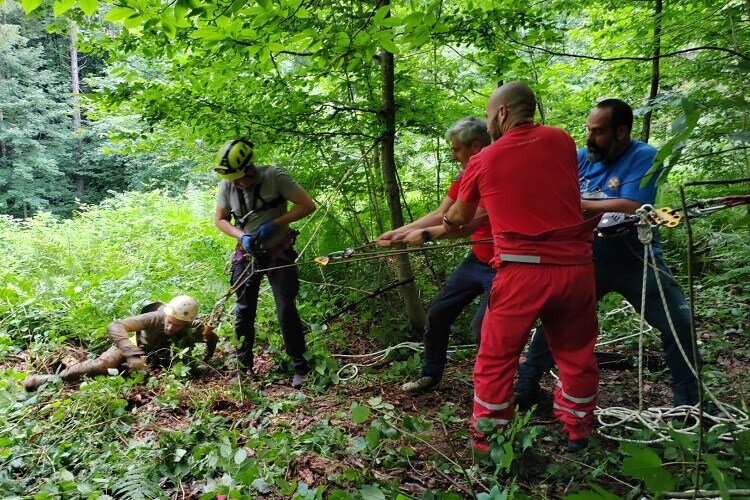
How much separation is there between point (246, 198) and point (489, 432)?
9.44 ft

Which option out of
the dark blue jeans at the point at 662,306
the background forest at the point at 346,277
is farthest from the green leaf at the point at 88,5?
the dark blue jeans at the point at 662,306

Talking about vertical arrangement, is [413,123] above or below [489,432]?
above

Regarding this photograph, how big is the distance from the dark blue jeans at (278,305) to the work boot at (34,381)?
69.1 inches

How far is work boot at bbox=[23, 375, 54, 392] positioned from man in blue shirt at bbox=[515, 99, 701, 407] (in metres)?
4.82

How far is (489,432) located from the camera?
267 cm

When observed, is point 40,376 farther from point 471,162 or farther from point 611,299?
point 611,299

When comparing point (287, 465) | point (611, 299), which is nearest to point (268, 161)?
point (287, 465)

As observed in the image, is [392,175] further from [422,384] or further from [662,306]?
[662,306]

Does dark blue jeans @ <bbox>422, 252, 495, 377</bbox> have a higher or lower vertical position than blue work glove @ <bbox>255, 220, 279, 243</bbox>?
lower

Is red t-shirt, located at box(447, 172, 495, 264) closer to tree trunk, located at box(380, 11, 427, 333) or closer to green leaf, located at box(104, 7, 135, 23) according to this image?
tree trunk, located at box(380, 11, 427, 333)

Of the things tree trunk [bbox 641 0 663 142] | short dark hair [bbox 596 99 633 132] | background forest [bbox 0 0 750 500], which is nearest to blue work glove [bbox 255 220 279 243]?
background forest [bbox 0 0 750 500]

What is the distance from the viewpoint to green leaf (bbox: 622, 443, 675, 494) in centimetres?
140

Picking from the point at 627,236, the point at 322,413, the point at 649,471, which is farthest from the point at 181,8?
the point at 322,413

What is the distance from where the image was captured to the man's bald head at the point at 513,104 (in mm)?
2654
